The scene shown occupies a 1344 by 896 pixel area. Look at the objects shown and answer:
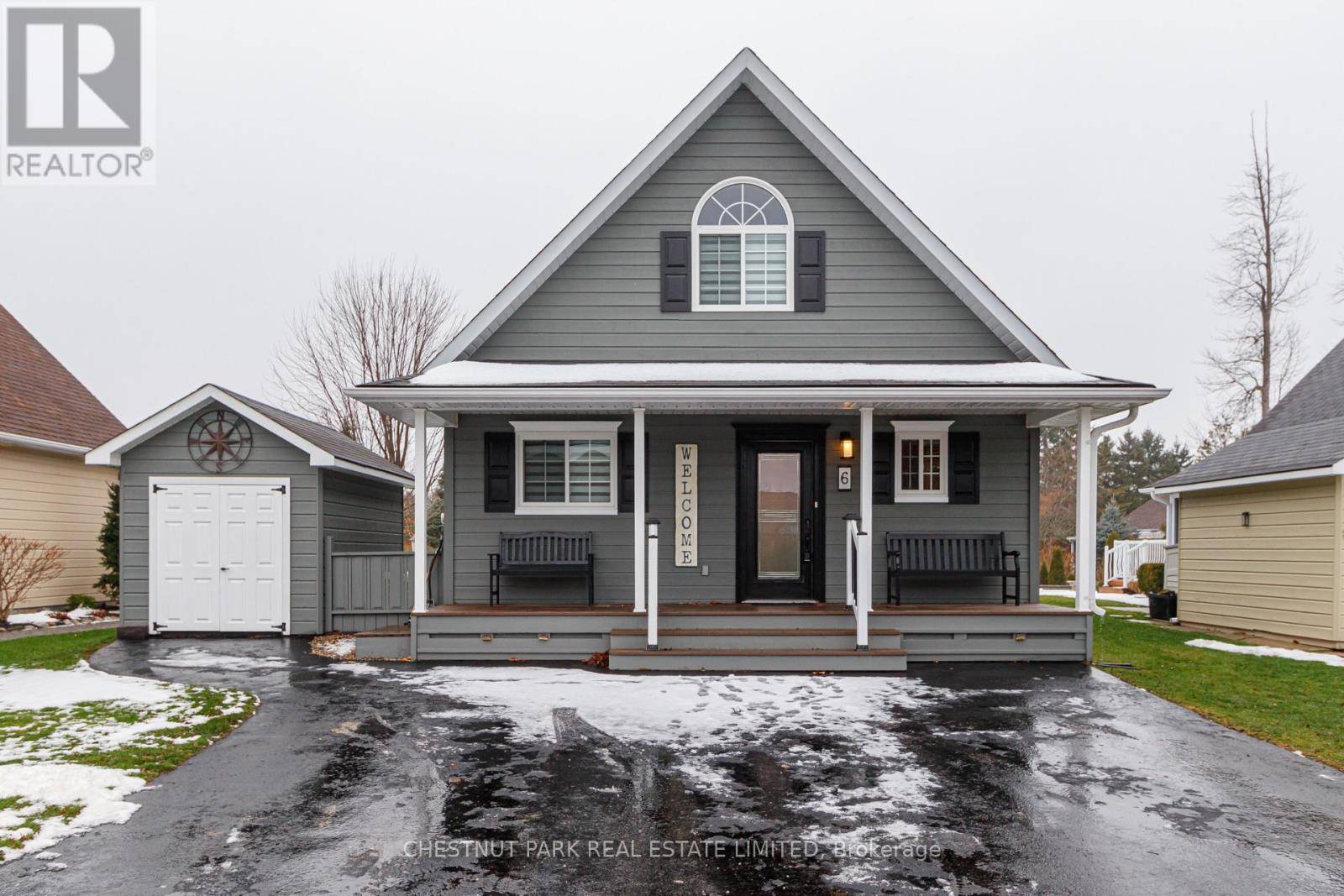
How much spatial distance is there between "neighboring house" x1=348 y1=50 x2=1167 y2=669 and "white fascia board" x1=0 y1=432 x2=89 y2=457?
7.14 m

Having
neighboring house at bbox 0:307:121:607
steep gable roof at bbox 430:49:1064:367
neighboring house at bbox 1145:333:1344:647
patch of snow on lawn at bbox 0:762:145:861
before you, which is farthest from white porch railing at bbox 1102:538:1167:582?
patch of snow on lawn at bbox 0:762:145:861

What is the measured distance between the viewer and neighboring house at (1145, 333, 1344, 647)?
35.2 feet

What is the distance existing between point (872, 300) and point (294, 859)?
8.73 m

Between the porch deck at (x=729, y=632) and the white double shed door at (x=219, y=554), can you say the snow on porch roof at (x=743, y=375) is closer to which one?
the porch deck at (x=729, y=632)

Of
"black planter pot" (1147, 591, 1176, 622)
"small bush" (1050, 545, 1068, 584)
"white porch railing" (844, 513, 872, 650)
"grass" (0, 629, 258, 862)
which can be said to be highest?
"white porch railing" (844, 513, 872, 650)

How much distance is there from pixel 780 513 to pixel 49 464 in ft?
41.2

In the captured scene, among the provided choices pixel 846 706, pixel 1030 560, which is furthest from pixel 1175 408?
pixel 846 706

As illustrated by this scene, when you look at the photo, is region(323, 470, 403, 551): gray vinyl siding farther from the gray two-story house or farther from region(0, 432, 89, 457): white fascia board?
region(0, 432, 89, 457): white fascia board

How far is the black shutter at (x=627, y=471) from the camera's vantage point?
10.1m

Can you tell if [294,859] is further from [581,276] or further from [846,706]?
[581,276]

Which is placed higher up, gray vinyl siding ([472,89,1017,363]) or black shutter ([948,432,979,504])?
gray vinyl siding ([472,89,1017,363])

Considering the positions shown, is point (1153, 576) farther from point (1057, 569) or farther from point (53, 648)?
point (53, 648)

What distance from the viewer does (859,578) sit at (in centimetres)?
855

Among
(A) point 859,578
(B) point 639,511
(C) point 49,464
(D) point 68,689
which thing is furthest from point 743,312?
(C) point 49,464
